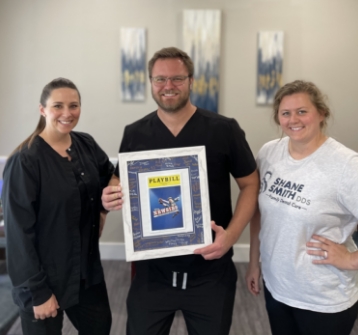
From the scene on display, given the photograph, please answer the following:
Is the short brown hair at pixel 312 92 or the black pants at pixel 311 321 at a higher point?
the short brown hair at pixel 312 92

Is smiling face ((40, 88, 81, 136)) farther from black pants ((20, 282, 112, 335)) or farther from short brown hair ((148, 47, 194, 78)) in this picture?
black pants ((20, 282, 112, 335))

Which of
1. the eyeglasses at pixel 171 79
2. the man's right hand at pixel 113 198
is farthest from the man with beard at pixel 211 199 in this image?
the man's right hand at pixel 113 198

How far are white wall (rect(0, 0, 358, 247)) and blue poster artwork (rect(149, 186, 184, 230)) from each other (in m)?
1.95

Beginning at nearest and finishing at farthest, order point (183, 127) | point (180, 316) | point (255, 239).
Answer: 1. point (183, 127)
2. point (255, 239)
3. point (180, 316)

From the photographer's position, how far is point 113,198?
1.30m

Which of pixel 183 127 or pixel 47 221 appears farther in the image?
pixel 183 127

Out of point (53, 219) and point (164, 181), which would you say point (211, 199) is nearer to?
point (164, 181)

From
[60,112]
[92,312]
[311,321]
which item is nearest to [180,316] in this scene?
[92,312]

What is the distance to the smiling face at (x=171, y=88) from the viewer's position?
1.42 meters

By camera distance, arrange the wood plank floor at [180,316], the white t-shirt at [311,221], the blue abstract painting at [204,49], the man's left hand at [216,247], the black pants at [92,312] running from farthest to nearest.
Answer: the blue abstract painting at [204,49] < the wood plank floor at [180,316] < the black pants at [92,312] < the man's left hand at [216,247] < the white t-shirt at [311,221]

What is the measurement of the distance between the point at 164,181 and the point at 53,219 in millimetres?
484

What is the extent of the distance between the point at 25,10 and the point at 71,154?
2.23 m

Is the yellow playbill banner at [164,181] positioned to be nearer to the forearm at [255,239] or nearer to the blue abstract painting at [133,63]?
the forearm at [255,239]

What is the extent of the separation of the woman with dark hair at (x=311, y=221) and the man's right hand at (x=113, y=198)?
1.96 ft
